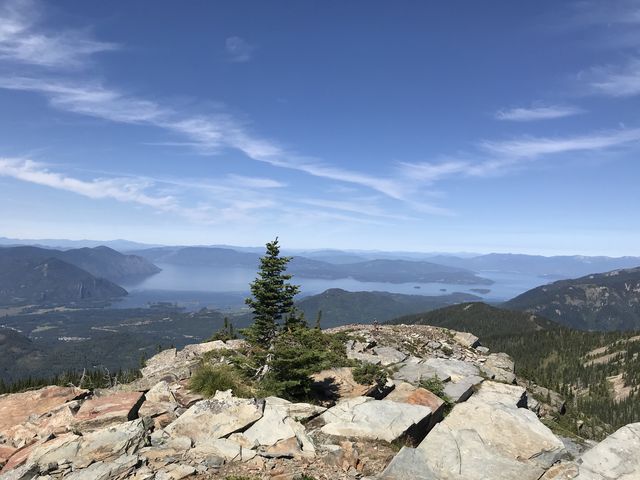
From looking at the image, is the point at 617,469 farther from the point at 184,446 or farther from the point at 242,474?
the point at 184,446

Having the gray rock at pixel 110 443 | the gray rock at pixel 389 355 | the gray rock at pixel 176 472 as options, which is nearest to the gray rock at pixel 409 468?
the gray rock at pixel 176 472

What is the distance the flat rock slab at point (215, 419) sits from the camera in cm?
1474

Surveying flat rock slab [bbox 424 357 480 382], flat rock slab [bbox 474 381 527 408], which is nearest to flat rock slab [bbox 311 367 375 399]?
flat rock slab [bbox 474 381 527 408]

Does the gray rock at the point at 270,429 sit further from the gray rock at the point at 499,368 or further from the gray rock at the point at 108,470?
the gray rock at the point at 499,368

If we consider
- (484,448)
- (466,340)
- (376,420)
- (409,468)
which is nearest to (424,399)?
(376,420)

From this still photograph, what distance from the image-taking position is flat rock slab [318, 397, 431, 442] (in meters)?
15.6

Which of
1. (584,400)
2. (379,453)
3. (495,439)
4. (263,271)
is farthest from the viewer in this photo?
(584,400)

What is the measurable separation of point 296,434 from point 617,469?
10657mm

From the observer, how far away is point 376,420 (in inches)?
649

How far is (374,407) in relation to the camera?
17.6 metres

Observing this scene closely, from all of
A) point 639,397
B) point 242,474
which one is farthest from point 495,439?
point 639,397

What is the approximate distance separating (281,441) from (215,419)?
10.00 ft

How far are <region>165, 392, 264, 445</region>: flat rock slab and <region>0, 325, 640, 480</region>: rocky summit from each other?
4 centimetres

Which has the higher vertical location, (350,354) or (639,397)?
(350,354)
